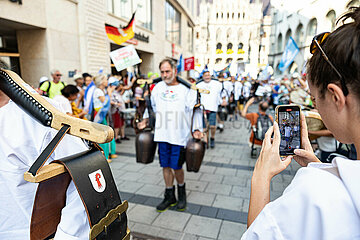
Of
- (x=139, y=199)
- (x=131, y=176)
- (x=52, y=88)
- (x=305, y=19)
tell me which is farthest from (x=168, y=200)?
(x=305, y=19)

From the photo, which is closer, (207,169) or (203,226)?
(203,226)

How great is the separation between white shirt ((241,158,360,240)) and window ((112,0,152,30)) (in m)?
10.9

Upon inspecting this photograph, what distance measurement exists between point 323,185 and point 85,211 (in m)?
0.81

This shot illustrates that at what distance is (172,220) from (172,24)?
67.5ft

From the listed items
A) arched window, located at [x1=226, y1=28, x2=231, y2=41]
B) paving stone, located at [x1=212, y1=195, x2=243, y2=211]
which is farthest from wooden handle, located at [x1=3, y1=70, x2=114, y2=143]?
arched window, located at [x1=226, y1=28, x2=231, y2=41]

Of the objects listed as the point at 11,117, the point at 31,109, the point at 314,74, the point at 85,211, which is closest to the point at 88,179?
the point at 85,211

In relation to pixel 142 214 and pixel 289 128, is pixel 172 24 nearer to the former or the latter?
pixel 142 214

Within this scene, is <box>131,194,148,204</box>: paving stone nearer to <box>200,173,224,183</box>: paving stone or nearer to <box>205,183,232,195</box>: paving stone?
<box>205,183,232,195</box>: paving stone

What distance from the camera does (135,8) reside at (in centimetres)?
1334

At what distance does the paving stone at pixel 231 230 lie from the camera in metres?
2.54

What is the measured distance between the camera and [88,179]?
840mm

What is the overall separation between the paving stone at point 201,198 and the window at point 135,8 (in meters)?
9.14

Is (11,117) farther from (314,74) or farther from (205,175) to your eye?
(205,175)

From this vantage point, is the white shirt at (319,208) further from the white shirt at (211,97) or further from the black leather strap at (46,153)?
the white shirt at (211,97)
